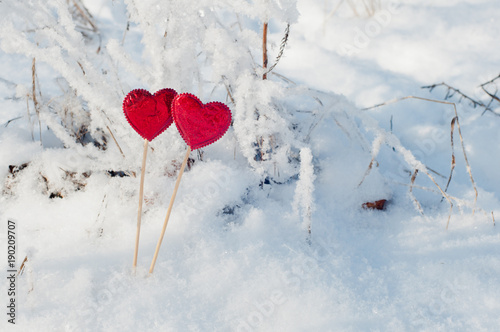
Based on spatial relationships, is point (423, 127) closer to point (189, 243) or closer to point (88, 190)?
point (189, 243)

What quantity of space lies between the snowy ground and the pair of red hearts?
242mm

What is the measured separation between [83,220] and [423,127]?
125 cm

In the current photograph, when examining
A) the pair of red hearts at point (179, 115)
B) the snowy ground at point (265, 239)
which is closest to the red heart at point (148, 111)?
the pair of red hearts at point (179, 115)

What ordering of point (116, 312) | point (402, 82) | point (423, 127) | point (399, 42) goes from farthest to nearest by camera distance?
point (399, 42), point (402, 82), point (423, 127), point (116, 312)

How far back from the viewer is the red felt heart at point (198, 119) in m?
0.81

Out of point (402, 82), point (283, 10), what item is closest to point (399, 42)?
point (402, 82)

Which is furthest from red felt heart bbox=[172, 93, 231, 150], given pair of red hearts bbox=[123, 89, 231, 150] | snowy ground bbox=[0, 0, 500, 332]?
snowy ground bbox=[0, 0, 500, 332]

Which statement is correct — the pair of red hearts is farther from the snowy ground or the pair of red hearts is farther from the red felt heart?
the snowy ground

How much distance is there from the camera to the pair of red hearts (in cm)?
82

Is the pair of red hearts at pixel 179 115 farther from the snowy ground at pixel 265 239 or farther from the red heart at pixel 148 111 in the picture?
the snowy ground at pixel 265 239

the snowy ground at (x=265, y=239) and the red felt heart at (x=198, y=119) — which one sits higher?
the red felt heart at (x=198, y=119)

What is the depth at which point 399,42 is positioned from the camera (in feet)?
5.89

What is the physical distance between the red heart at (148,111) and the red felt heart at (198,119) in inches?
2.3

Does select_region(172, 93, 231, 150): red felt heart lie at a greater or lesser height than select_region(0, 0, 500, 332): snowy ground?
greater
